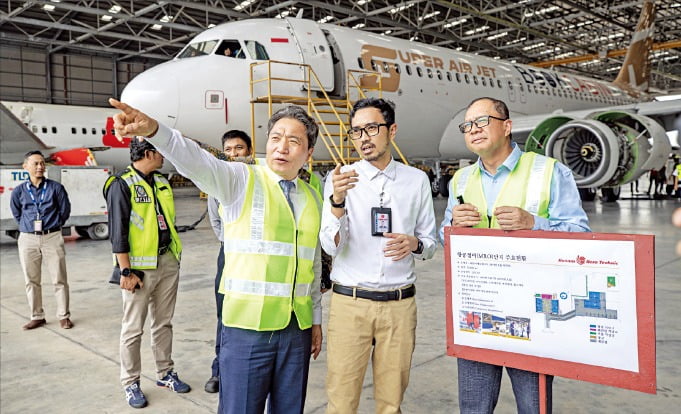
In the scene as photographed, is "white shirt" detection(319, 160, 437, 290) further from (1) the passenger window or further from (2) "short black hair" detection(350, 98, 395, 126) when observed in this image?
(1) the passenger window

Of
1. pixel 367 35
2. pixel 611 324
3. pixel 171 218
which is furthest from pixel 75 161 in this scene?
pixel 611 324

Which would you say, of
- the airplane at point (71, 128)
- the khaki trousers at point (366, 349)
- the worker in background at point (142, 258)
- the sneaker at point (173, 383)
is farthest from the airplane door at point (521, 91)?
the airplane at point (71, 128)

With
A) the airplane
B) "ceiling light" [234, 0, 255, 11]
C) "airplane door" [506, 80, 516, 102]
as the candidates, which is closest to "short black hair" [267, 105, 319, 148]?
"airplane door" [506, 80, 516, 102]

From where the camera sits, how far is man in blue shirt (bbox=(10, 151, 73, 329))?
430cm

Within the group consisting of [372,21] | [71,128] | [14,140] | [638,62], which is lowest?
[14,140]

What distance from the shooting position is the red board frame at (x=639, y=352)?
146cm

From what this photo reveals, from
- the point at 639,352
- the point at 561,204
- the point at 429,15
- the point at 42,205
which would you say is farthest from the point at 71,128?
the point at 639,352

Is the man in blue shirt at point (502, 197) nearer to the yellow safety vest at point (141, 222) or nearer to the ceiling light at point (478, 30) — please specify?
the yellow safety vest at point (141, 222)

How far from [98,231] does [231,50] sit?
13.7 feet

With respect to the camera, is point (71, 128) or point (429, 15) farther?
point (429, 15)

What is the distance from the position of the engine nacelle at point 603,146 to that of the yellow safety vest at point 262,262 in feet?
24.2

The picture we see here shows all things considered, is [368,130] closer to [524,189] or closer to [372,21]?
[524,189]

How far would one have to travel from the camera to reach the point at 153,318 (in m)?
3.12

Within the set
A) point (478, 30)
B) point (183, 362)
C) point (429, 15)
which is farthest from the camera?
point (478, 30)
